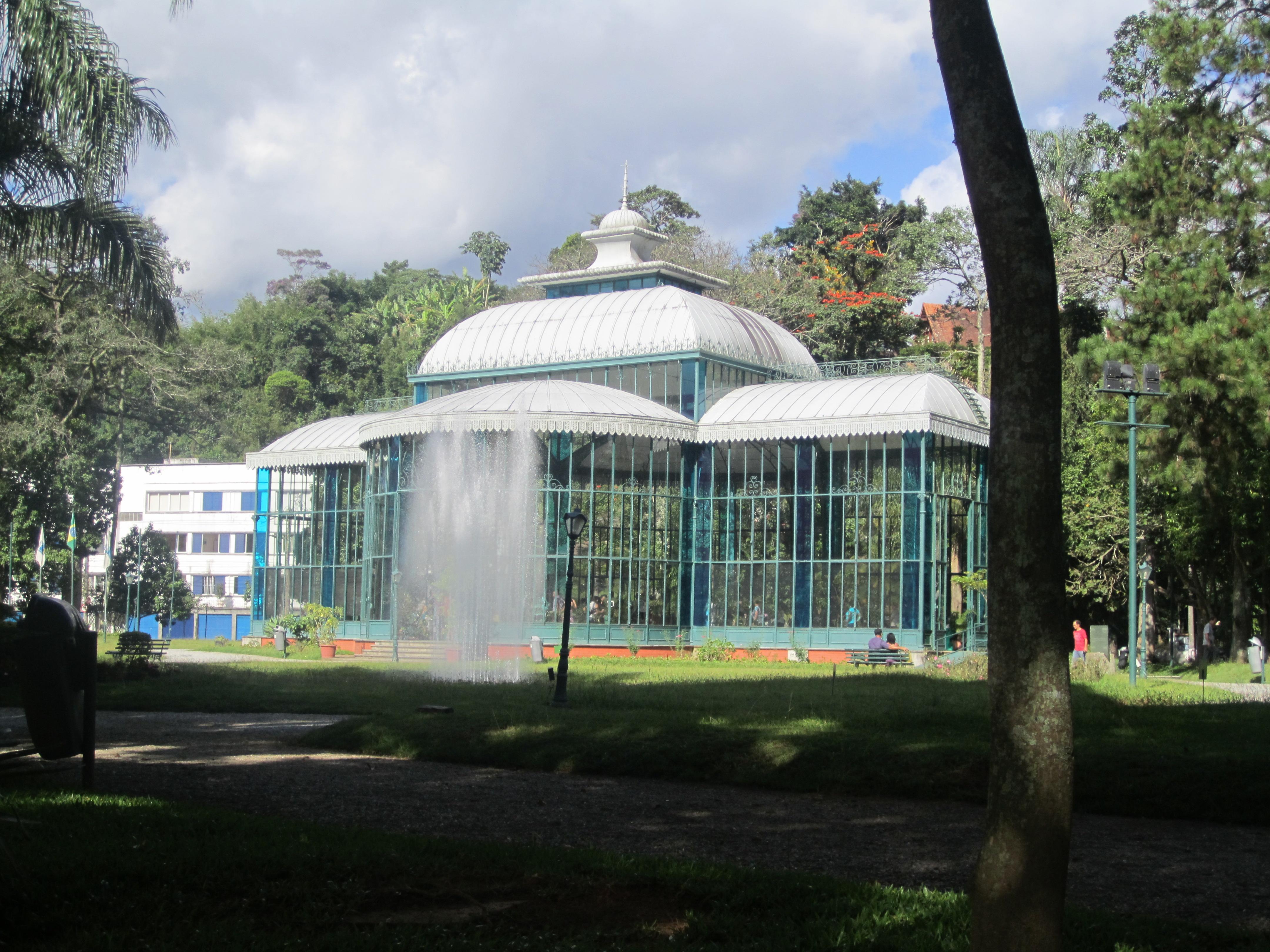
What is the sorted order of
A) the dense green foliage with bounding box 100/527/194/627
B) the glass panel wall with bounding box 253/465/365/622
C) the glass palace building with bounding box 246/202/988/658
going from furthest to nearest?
1. the dense green foliage with bounding box 100/527/194/627
2. the glass panel wall with bounding box 253/465/365/622
3. the glass palace building with bounding box 246/202/988/658

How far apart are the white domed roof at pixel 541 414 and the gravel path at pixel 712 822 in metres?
20.1

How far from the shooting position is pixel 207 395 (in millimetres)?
46719

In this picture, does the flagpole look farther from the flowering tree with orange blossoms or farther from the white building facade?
the flowering tree with orange blossoms

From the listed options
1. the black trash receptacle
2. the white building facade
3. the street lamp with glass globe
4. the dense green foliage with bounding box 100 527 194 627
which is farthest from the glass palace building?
the white building facade

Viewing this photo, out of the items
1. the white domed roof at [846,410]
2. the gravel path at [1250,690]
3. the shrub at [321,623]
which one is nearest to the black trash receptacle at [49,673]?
the gravel path at [1250,690]

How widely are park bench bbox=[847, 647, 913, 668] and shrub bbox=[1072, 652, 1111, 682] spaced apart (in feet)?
15.6

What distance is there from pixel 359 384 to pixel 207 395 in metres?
21.4

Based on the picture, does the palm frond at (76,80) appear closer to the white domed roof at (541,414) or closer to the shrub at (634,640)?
the white domed roof at (541,414)

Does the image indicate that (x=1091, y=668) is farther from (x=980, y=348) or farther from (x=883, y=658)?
(x=980, y=348)

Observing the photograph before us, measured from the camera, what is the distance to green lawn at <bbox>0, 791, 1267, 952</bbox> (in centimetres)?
554

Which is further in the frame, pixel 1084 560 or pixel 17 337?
pixel 1084 560

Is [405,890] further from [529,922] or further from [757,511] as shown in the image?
[757,511]

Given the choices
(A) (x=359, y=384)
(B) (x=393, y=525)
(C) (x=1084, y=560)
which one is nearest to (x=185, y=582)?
(A) (x=359, y=384)

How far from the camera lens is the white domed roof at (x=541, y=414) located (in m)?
32.4
